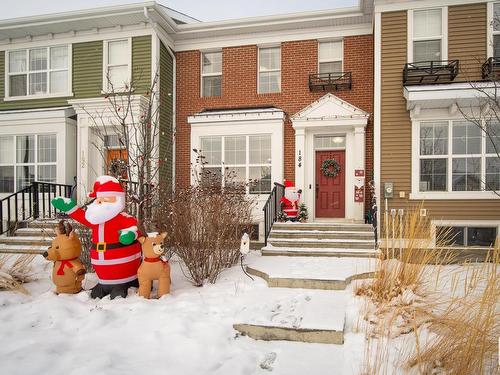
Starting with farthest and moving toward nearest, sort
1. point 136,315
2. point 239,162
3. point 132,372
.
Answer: point 239,162 < point 136,315 < point 132,372

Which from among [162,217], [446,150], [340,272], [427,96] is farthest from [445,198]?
[162,217]

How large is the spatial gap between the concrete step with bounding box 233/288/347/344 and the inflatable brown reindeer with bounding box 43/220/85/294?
2.34 m

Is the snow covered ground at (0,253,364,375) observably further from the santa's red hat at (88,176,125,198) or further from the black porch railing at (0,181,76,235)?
the black porch railing at (0,181,76,235)

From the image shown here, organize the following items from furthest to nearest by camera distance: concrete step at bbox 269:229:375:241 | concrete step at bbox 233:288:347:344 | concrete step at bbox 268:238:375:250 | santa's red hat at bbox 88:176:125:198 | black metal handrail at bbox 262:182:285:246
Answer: black metal handrail at bbox 262:182:285:246 → concrete step at bbox 269:229:375:241 → concrete step at bbox 268:238:375:250 → santa's red hat at bbox 88:176:125:198 → concrete step at bbox 233:288:347:344

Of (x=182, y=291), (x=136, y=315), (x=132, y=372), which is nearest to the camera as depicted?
(x=132, y=372)

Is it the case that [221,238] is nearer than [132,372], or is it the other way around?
[132,372]

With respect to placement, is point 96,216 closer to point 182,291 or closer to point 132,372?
point 182,291

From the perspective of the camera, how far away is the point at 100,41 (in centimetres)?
1010

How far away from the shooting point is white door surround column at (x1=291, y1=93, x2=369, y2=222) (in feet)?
29.6

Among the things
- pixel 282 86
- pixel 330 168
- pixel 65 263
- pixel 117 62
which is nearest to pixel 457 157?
pixel 330 168

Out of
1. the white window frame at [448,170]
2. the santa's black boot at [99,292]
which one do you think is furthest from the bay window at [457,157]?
the santa's black boot at [99,292]

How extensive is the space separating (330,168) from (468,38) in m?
4.52

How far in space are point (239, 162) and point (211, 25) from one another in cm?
419

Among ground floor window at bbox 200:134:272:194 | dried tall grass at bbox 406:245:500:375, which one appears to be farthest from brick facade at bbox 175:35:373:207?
dried tall grass at bbox 406:245:500:375
